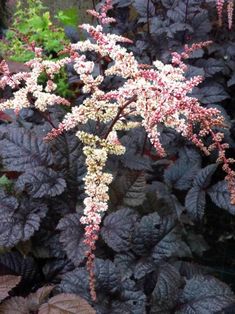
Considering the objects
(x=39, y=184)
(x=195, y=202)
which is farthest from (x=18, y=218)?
(x=195, y=202)

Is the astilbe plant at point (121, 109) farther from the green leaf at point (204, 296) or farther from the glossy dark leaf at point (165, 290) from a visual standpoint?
the green leaf at point (204, 296)

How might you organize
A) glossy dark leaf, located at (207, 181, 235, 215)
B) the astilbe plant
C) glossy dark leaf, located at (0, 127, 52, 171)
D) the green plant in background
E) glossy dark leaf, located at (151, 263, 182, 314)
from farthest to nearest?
the green plant in background < glossy dark leaf, located at (207, 181, 235, 215) < glossy dark leaf, located at (0, 127, 52, 171) < glossy dark leaf, located at (151, 263, 182, 314) < the astilbe plant

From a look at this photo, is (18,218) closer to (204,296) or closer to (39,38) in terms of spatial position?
(204,296)

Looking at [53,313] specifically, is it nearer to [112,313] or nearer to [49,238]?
[112,313]

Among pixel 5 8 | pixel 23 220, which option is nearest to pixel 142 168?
pixel 23 220

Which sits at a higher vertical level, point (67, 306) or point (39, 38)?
point (39, 38)

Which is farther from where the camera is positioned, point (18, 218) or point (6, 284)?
point (18, 218)

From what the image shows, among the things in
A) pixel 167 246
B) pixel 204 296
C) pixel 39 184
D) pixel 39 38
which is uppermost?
pixel 39 38

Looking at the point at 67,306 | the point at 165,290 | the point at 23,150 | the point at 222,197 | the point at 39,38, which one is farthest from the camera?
the point at 39,38

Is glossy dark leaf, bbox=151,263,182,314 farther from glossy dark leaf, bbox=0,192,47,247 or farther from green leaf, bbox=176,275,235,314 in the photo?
glossy dark leaf, bbox=0,192,47,247

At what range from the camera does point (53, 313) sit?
125 cm

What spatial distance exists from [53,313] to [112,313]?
7.0 inches

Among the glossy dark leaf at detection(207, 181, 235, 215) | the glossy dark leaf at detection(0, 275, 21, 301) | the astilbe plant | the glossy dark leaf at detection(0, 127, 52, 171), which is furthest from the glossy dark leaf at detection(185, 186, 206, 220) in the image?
the glossy dark leaf at detection(0, 275, 21, 301)

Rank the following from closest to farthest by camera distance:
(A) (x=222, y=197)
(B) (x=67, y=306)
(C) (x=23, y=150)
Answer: (B) (x=67, y=306), (C) (x=23, y=150), (A) (x=222, y=197)
